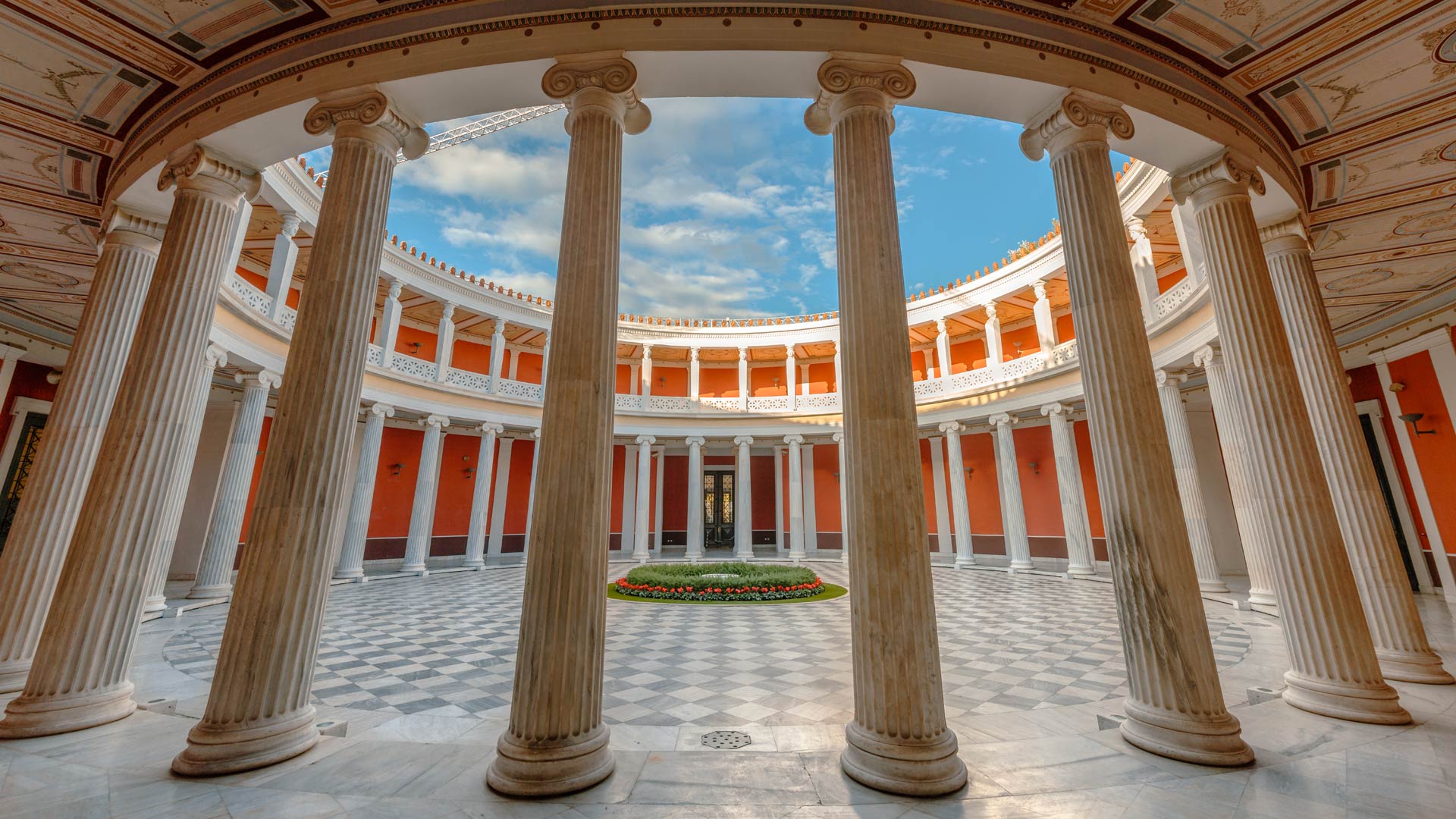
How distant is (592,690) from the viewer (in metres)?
3.28

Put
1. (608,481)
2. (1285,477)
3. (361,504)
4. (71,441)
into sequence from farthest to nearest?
(361,504)
(71,441)
(1285,477)
(608,481)

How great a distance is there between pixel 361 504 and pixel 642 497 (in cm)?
814

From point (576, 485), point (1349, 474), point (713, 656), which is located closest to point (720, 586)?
point (713, 656)

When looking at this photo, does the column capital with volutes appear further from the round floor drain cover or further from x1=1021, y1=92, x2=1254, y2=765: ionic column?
the round floor drain cover

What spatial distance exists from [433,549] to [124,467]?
15.6 meters

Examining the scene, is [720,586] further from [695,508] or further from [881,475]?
[881,475]

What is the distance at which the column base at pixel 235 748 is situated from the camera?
10.5ft

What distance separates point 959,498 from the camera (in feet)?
55.3

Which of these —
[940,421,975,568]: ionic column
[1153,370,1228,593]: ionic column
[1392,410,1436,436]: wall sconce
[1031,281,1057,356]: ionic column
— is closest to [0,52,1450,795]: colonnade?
[1153,370,1228,593]: ionic column

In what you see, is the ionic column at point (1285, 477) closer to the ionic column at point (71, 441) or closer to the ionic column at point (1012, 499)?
the ionic column at point (71, 441)

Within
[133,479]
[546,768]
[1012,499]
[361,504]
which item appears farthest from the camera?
[1012,499]

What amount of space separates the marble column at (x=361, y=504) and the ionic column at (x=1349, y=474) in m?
17.3

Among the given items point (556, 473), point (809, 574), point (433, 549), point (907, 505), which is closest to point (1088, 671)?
point (907, 505)

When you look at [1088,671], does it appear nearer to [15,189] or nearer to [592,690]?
[592,690]
